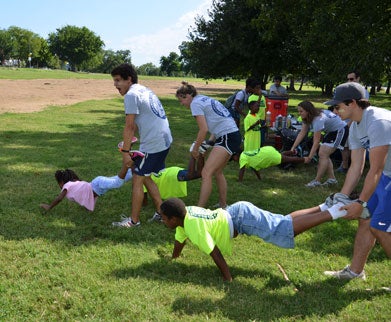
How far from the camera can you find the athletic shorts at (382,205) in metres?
3.56

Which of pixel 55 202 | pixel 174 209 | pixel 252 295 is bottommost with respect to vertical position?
pixel 252 295

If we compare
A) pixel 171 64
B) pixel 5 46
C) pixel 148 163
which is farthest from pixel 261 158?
pixel 171 64

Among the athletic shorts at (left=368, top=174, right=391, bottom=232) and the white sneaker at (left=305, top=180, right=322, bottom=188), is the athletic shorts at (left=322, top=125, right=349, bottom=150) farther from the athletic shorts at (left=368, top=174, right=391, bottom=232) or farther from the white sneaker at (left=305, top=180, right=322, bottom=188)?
the athletic shorts at (left=368, top=174, right=391, bottom=232)

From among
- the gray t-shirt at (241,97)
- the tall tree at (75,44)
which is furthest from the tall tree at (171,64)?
the gray t-shirt at (241,97)

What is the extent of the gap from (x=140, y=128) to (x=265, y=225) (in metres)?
2.03

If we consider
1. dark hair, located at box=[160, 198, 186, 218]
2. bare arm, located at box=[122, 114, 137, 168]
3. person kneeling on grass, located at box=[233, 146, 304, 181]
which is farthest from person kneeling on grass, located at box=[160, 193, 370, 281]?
person kneeling on grass, located at box=[233, 146, 304, 181]

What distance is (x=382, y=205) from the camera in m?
3.58

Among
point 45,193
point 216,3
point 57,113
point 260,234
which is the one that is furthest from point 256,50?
point 260,234

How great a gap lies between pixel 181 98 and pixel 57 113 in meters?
12.9

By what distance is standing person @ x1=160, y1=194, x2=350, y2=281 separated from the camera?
393cm

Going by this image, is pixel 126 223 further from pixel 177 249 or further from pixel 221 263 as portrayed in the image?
pixel 221 263

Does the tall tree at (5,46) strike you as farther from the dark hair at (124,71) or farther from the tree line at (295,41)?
the dark hair at (124,71)

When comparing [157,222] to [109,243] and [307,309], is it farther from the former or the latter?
[307,309]

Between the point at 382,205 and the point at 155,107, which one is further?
the point at 155,107
